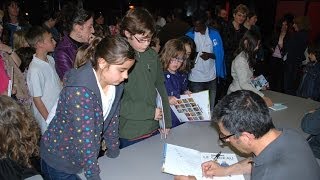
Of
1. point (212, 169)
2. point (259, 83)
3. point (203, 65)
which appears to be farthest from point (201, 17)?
point (212, 169)

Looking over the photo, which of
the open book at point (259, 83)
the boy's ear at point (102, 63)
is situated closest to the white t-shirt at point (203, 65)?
the open book at point (259, 83)

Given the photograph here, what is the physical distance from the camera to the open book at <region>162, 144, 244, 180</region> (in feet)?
5.60

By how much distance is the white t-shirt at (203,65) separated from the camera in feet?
12.5

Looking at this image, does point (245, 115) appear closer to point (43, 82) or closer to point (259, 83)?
point (43, 82)

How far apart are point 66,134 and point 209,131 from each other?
3.84 feet

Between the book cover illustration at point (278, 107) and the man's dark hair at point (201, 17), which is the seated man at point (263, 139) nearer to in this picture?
the book cover illustration at point (278, 107)

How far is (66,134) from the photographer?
149 centimetres

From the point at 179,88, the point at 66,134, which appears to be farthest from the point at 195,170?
the point at 179,88

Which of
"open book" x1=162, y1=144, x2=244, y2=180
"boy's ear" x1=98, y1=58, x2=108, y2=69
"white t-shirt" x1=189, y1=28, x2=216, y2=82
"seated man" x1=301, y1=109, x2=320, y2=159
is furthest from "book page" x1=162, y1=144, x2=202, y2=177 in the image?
"white t-shirt" x1=189, y1=28, x2=216, y2=82

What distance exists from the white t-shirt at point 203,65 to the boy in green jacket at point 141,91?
178 cm

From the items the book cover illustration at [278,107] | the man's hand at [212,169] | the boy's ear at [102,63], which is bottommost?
the book cover illustration at [278,107]

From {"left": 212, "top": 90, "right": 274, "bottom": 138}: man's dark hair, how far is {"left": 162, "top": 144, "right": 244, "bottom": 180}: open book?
500mm

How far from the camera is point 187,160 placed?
1.83m

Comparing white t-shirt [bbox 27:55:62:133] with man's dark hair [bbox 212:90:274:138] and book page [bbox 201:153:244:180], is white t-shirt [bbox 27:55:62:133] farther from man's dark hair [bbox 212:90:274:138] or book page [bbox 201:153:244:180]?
man's dark hair [bbox 212:90:274:138]
